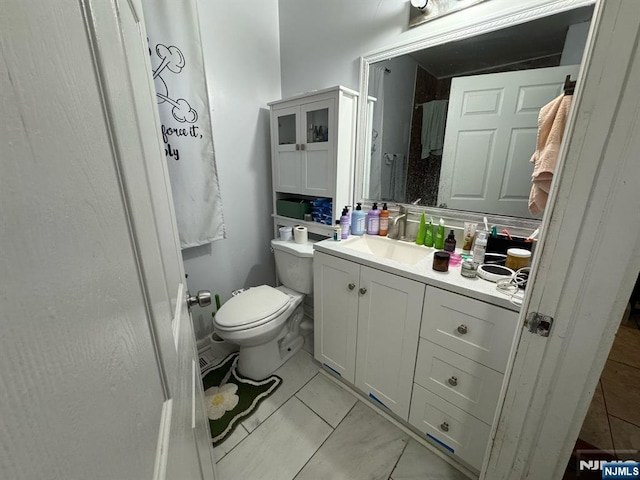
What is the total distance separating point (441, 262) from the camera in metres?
1.05

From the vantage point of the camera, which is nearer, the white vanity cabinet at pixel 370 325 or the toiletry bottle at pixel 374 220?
the white vanity cabinet at pixel 370 325

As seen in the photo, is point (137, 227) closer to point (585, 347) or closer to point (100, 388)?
point (100, 388)

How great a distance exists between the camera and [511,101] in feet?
3.69

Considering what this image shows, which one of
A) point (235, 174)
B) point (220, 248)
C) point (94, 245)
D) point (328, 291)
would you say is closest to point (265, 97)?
point (235, 174)

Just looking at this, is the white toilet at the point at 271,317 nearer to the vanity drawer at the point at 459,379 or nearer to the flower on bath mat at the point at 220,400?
the flower on bath mat at the point at 220,400

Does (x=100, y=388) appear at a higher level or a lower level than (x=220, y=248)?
higher

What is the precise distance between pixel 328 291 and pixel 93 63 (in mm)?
1250

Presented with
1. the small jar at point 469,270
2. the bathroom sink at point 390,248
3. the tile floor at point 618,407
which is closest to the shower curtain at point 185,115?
the bathroom sink at point 390,248

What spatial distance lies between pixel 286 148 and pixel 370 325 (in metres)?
1.19

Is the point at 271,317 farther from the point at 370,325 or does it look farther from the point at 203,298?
the point at 203,298

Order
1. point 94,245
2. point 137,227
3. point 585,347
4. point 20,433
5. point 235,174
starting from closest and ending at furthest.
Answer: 1. point 20,433
2. point 94,245
3. point 137,227
4. point 585,347
5. point 235,174

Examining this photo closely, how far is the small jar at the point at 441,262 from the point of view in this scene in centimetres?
104

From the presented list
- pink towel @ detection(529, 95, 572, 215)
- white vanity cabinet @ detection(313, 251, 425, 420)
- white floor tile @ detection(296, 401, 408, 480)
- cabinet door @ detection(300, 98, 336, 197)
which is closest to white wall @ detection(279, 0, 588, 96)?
cabinet door @ detection(300, 98, 336, 197)
